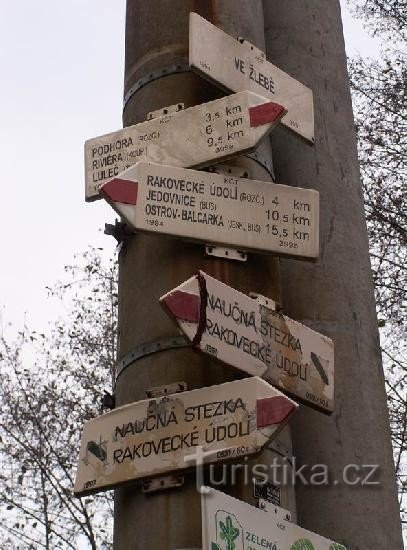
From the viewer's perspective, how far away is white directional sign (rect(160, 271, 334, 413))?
356 centimetres

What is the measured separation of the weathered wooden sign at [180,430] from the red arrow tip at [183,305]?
0.88 ft

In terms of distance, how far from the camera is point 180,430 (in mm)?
3568

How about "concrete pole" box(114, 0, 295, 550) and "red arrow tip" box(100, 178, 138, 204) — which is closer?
"concrete pole" box(114, 0, 295, 550)

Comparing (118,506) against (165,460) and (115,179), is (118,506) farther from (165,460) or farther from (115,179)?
(115,179)

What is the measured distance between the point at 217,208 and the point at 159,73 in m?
0.86

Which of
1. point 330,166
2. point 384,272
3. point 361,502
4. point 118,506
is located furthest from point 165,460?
point 384,272

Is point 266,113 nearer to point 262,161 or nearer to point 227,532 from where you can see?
point 262,161

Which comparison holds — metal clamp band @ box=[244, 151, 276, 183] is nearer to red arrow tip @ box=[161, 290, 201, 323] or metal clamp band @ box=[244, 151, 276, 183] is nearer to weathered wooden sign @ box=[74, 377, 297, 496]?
red arrow tip @ box=[161, 290, 201, 323]

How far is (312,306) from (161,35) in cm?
139

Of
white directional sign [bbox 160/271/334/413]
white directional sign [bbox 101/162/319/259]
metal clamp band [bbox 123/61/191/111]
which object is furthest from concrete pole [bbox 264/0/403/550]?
metal clamp band [bbox 123/61/191/111]

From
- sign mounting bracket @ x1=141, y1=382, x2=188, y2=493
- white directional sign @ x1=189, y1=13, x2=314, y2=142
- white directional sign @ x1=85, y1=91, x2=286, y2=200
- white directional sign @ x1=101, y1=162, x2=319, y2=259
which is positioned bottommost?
sign mounting bracket @ x1=141, y1=382, x2=188, y2=493

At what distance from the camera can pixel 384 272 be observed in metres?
11.0

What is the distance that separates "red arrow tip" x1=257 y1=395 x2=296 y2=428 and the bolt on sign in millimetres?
281

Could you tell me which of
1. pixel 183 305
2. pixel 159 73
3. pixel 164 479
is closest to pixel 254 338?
pixel 183 305
